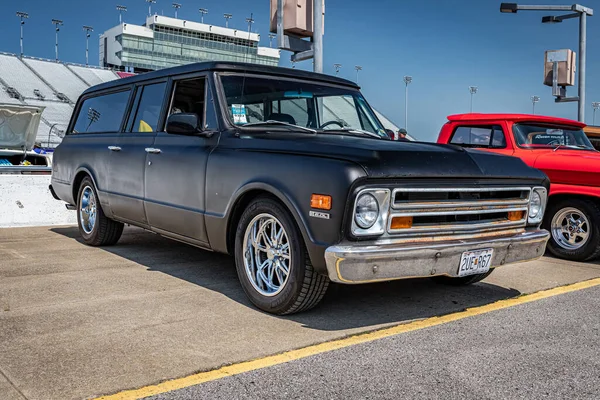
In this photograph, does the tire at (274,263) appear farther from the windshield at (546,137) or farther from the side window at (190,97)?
the windshield at (546,137)

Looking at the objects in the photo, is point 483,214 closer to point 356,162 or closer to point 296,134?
point 356,162

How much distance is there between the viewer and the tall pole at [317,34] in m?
8.90

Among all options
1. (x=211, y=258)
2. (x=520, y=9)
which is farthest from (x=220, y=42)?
(x=211, y=258)

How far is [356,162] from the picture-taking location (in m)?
3.93

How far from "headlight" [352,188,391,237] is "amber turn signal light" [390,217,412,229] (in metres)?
0.08

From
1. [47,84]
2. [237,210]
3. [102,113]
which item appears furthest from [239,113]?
[47,84]

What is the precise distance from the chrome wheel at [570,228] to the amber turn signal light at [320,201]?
4420 mm

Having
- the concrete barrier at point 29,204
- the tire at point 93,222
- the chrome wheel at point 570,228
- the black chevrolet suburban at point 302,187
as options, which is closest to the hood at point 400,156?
the black chevrolet suburban at point 302,187

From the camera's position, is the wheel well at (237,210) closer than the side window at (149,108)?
Yes

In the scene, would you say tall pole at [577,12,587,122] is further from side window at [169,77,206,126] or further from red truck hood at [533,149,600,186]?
side window at [169,77,206,126]

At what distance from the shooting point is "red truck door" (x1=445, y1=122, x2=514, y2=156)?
7969 millimetres

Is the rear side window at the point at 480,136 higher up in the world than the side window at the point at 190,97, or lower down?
lower down

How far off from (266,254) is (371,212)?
96 cm

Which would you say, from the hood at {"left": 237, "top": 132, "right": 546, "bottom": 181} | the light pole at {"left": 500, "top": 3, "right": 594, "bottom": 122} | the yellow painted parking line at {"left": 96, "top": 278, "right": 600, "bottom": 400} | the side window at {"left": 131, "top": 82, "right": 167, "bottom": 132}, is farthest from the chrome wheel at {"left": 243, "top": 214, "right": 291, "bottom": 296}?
the light pole at {"left": 500, "top": 3, "right": 594, "bottom": 122}
